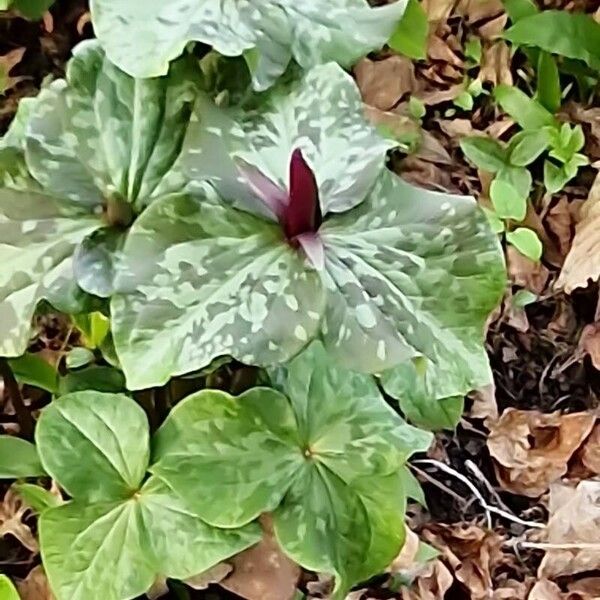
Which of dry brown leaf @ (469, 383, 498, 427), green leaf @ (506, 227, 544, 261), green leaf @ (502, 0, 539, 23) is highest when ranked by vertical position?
green leaf @ (502, 0, 539, 23)

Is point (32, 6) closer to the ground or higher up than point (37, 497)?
higher up

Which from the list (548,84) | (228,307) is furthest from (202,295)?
(548,84)

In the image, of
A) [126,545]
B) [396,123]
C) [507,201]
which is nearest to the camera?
[126,545]

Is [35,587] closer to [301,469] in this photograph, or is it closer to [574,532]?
[301,469]

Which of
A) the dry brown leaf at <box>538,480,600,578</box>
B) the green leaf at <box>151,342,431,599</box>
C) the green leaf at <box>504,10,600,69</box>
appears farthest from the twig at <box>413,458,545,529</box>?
the green leaf at <box>504,10,600,69</box>

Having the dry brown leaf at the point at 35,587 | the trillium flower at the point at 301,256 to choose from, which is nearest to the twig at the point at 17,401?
the dry brown leaf at the point at 35,587

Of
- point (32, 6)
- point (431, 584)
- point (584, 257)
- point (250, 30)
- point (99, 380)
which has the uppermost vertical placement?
point (250, 30)

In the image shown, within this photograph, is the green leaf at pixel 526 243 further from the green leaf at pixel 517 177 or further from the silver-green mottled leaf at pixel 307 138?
the silver-green mottled leaf at pixel 307 138

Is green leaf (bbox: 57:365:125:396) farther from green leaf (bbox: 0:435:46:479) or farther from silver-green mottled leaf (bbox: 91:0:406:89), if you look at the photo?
silver-green mottled leaf (bbox: 91:0:406:89)
